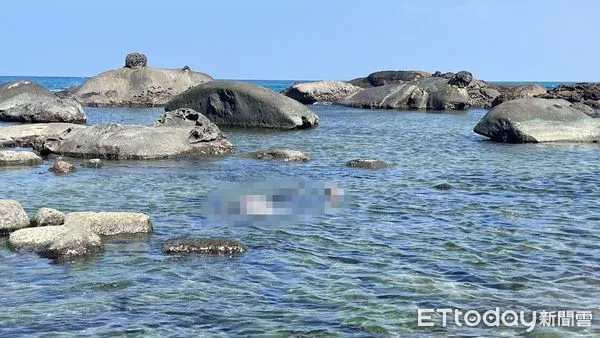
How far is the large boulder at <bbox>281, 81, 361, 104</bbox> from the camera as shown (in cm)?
5941

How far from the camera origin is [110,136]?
2102 centimetres

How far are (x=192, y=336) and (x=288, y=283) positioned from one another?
2057 mm

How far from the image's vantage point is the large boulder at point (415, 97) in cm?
5291

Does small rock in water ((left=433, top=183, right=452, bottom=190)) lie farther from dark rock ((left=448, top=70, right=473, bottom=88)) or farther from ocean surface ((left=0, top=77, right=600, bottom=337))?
dark rock ((left=448, top=70, right=473, bottom=88))

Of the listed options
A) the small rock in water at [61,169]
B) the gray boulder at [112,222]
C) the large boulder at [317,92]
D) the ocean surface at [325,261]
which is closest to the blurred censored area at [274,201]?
the ocean surface at [325,261]

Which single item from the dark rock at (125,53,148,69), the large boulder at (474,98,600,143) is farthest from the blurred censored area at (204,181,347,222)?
the dark rock at (125,53,148,69)

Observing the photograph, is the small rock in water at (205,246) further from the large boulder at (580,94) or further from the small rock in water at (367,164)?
the large boulder at (580,94)

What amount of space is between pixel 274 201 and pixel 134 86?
4087 cm

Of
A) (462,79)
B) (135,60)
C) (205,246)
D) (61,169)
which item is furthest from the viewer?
(462,79)

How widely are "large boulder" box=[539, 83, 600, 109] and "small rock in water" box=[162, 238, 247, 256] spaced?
44235 mm

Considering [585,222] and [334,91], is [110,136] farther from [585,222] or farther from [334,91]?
[334,91]

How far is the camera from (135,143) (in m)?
20.6

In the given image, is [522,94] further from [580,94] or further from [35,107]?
[35,107]

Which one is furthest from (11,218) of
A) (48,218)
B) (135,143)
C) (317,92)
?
(317,92)
